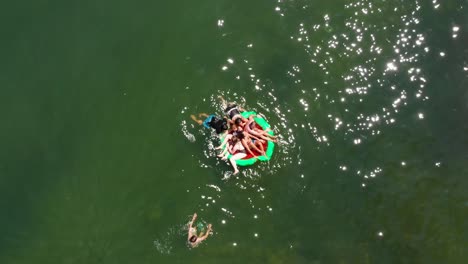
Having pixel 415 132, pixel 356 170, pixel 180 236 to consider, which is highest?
pixel 415 132

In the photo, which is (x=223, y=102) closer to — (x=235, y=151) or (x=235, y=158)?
(x=235, y=151)

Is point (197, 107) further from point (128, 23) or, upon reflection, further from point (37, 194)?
point (37, 194)

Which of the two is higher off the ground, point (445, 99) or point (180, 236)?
point (445, 99)

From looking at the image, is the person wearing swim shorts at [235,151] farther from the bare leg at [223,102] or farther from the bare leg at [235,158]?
the bare leg at [223,102]

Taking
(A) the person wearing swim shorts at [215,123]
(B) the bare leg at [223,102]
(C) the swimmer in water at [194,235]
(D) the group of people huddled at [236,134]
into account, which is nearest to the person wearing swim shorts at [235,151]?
(D) the group of people huddled at [236,134]

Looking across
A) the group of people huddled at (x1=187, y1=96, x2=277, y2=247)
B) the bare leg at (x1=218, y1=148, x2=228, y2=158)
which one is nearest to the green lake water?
the group of people huddled at (x1=187, y1=96, x2=277, y2=247)

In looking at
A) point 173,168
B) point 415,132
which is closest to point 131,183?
point 173,168

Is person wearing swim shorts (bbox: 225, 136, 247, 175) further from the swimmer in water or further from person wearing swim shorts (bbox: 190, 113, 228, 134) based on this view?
the swimmer in water
